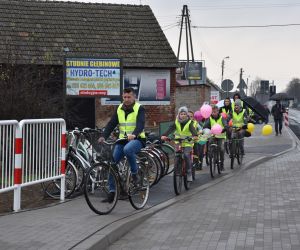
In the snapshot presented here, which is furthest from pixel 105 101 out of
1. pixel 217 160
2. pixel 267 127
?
pixel 217 160

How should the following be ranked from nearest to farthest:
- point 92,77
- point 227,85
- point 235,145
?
point 92,77, point 235,145, point 227,85

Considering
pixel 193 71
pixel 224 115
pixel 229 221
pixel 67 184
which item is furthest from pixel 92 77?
pixel 193 71

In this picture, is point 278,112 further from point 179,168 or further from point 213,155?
point 179,168

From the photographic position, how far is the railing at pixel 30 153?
7.96 m

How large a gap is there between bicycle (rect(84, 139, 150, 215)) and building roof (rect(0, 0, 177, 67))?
1578 centimetres

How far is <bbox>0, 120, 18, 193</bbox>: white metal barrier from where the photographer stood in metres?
7.80

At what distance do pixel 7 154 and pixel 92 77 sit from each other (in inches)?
233

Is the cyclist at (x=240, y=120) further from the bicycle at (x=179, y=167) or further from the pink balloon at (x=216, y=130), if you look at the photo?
the bicycle at (x=179, y=167)

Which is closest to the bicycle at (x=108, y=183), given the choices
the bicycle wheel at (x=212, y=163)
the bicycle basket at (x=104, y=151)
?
the bicycle basket at (x=104, y=151)

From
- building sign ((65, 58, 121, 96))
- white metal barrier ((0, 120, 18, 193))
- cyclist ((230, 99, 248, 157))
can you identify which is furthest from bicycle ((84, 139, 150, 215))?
cyclist ((230, 99, 248, 157))

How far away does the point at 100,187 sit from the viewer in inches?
319

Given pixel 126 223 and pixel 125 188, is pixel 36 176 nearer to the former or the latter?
pixel 125 188

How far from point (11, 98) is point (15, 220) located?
18.5ft

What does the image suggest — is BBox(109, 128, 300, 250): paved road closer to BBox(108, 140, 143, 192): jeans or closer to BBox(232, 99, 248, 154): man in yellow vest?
BBox(108, 140, 143, 192): jeans
